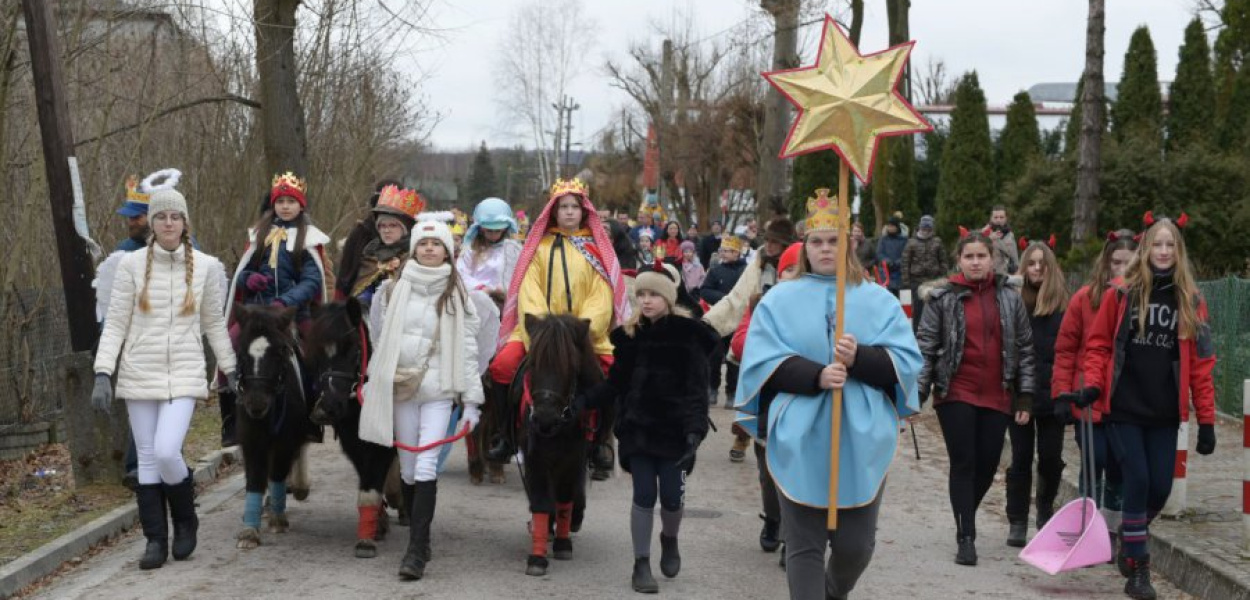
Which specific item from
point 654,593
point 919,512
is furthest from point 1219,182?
point 654,593

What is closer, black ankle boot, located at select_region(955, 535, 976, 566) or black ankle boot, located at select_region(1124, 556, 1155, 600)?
black ankle boot, located at select_region(1124, 556, 1155, 600)

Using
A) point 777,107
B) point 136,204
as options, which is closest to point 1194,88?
point 777,107

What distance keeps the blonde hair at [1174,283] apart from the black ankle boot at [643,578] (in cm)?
295

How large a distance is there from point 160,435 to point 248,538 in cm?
99

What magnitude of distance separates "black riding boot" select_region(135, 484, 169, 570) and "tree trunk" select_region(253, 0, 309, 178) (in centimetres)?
812

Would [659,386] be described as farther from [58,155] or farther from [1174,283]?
[58,155]

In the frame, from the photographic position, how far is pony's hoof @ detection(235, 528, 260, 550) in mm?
8812

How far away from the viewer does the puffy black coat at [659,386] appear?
26.0 ft

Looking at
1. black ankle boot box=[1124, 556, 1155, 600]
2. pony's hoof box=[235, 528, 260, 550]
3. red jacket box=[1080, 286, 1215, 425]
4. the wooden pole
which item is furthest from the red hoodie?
pony's hoof box=[235, 528, 260, 550]

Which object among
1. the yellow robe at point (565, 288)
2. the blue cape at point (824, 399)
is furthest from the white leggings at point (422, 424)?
the blue cape at point (824, 399)

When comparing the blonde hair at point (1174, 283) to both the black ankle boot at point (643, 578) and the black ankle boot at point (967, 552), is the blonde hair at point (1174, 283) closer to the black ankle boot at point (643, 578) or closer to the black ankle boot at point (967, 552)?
the black ankle boot at point (967, 552)

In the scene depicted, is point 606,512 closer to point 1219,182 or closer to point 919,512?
point 919,512

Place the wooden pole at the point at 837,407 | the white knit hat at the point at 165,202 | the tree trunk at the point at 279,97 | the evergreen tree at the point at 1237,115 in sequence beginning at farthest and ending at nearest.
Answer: the evergreen tree at the point at 1237,115
the tree trunk at the point at 279,97
the white knit hat at the point at 165,202
the wooden pole at the point at 837,407

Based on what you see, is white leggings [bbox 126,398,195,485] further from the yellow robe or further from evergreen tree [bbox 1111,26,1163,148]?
evergreen tree [bbox 1111,26,1163,148]
